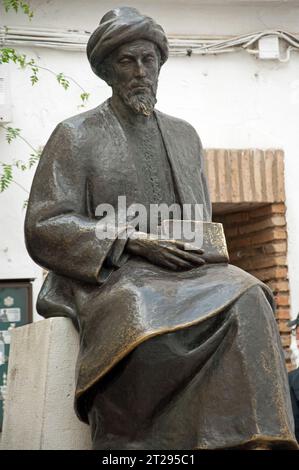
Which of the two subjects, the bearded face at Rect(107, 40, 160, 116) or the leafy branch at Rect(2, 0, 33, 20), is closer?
the bearded face at Rect(107, 40, 160, 116)

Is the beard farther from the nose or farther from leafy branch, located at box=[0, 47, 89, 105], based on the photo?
leafy branch, located at box=[0, 47, 89, 105]

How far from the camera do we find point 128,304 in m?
4.36

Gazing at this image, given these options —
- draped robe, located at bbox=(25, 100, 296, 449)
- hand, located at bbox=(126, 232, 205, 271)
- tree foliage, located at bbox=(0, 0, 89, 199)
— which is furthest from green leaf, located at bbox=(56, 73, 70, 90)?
hand, located at bbox=(126, 232, 205, 271)

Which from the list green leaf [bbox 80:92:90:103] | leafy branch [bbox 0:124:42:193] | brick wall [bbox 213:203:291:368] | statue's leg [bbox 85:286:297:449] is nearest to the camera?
statue's leg [bbox 85:286:297:449]

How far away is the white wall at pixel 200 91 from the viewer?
7.82m

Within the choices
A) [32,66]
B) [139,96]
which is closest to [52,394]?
[139,96]

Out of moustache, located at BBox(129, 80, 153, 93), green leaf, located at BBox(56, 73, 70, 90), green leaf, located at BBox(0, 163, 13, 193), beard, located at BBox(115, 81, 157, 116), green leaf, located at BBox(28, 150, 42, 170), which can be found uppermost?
green leaf, located at BBox(56, 73, 70, 90)

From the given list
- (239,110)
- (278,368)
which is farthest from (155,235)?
(239,110)

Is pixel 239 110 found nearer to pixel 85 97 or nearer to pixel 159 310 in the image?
pixel 85 97

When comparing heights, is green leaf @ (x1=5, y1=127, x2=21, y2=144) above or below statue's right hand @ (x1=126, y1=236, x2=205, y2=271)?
above

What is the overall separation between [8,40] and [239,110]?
5.21ft

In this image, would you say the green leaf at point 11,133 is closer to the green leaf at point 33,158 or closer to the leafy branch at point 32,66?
the green leaf at point 33,158

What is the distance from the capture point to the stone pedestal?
471cm

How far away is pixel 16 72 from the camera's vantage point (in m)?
7.83
